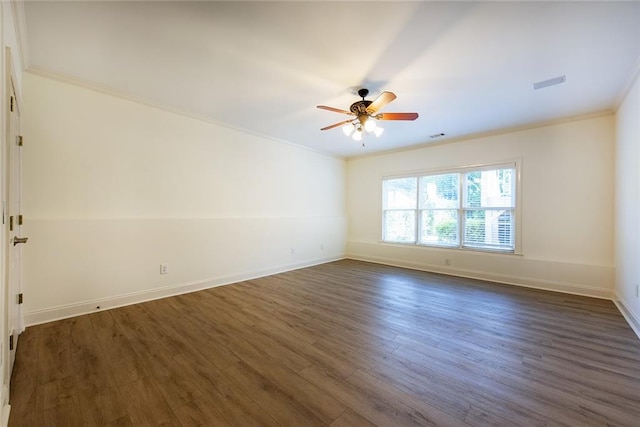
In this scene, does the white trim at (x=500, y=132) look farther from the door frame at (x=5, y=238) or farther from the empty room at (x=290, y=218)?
the door frame at (x=5, y=238)

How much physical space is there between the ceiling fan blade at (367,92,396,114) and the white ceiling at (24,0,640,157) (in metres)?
0.27

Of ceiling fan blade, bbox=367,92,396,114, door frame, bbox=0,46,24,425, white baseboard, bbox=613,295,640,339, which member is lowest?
white baseboard, bbox=613,295,640,339

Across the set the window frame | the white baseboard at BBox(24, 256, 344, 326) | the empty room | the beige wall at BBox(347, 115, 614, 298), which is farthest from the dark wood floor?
the window frame

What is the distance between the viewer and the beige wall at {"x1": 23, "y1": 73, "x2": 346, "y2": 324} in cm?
274

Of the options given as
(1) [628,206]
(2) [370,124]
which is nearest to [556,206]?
(1) [628,206]

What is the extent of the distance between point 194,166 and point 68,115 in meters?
1.41

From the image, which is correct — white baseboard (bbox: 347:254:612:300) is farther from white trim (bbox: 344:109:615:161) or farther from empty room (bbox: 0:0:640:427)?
white trim (bbox: 344:109:615:161)

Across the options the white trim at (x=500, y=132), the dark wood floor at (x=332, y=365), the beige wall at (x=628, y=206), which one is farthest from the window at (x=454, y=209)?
the dark wood floor at (x=332, y=365)

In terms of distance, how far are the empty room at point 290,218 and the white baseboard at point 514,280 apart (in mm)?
30

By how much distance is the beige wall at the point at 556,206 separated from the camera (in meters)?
3.67

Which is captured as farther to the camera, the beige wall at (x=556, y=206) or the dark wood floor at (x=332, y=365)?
Answer: the beige wall at (x=556, y=206)

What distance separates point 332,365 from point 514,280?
3.86 meters

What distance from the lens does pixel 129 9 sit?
191 centimetres

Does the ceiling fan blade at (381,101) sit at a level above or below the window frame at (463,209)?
above
